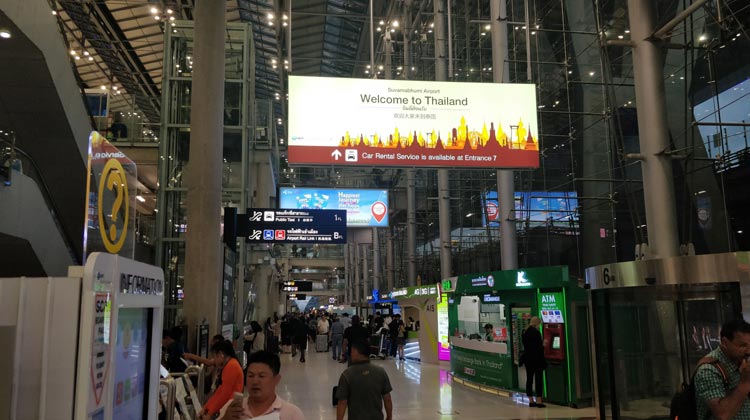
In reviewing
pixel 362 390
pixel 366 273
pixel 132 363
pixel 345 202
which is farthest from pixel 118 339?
pixel 366 273

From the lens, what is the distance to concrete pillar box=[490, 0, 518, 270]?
1511 centimetres

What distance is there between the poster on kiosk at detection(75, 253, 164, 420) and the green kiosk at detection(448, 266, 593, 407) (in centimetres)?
887

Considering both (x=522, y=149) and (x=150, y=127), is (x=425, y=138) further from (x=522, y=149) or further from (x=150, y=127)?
(x=150, y=127)

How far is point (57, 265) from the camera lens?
8.98 m

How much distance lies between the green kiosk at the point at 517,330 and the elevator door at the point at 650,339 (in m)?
4.16

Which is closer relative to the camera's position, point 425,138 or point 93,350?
point 93,350

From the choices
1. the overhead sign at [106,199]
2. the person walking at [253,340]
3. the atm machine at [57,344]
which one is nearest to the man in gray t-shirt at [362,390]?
the overhead sign at [106,199]

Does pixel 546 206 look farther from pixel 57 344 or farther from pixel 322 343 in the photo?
pixel 57 344

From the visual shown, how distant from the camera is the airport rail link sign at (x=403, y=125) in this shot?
10188 millimetres

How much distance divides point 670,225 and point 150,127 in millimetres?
14422

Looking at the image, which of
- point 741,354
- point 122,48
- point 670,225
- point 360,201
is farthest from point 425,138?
point 122,48

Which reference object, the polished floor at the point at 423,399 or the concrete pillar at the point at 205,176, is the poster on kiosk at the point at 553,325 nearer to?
the polished floor at the point at 423,399

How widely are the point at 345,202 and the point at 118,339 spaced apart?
2128 cm

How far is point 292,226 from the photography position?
14.1 metres
